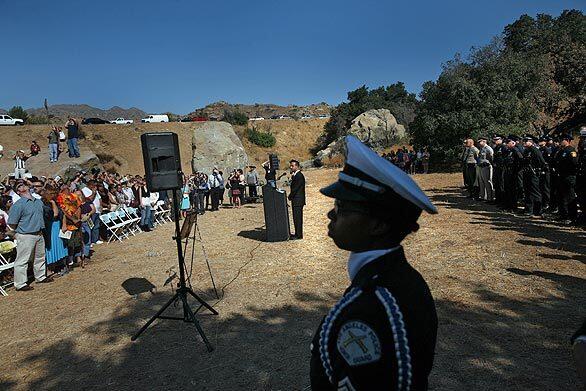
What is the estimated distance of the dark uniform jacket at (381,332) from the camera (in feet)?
4.22

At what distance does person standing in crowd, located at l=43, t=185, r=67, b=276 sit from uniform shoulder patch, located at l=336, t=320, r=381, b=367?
8722 mm

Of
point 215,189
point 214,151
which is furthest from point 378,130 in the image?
point 215,189

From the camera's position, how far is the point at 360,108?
2076 inches

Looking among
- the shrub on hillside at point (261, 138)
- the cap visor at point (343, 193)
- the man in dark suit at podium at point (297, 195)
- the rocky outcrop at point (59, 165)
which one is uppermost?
the shrub on hillside at point (261, 138)

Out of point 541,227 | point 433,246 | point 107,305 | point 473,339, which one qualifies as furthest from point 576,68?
point 107,305

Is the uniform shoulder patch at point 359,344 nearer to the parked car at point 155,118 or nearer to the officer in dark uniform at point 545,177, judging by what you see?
the officer in dark uniform at point 545,177

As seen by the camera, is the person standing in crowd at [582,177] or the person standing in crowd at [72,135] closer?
the person standing in crowd at [582,177]

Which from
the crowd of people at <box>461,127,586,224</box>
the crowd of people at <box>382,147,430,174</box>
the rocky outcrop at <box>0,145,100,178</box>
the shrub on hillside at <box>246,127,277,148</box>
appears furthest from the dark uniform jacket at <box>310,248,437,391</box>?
the shrub on hillside at <box>246,127,277,148</box>

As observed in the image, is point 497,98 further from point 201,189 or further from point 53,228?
point 53,228

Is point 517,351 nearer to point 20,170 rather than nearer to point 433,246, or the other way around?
point 433,246

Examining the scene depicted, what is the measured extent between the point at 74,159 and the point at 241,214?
10758 mm

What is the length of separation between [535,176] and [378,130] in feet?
102

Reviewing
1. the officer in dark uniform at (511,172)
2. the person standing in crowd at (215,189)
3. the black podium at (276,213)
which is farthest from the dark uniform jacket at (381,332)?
the person standing in crowd at (215,189)

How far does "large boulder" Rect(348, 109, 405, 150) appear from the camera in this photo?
4028 centimetres
